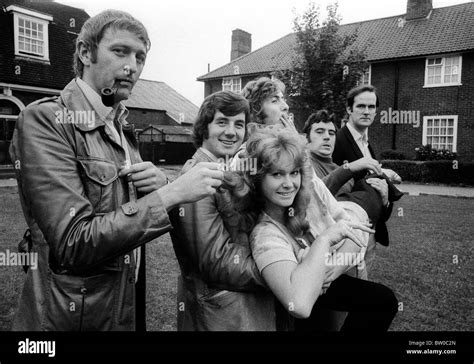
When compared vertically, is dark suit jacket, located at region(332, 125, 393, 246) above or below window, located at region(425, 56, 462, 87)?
below

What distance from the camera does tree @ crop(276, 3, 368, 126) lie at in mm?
8977

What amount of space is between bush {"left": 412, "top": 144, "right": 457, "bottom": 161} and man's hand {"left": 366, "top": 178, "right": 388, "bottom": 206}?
400 inches

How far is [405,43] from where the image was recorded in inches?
469

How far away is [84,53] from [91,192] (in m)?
0.43

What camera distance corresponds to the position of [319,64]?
31.0ft

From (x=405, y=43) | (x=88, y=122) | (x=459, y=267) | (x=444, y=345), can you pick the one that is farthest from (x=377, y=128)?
(x=88, y=122)

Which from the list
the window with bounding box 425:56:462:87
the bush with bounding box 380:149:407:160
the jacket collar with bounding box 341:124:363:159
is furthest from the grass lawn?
the window with bounding box 425:56:462:87

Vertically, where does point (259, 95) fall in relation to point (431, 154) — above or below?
above

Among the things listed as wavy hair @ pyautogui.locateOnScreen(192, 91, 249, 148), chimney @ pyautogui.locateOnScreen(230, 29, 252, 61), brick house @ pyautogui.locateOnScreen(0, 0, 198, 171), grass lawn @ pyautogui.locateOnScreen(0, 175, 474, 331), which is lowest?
grass lawn @ pyautogui.locateOnScreen(0, 175, 474, 331)

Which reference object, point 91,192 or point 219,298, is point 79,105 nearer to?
point 91,192

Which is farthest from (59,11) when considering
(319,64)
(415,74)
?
(415,74)

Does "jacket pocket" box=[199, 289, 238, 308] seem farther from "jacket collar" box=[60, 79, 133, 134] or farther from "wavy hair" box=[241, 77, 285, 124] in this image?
"wavy hair" box=[241, 77, 285, 124]

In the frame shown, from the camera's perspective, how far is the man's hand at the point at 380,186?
66.0 inches

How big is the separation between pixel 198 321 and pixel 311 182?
65 centimetres
